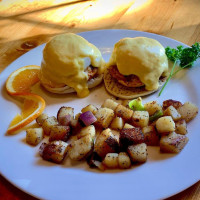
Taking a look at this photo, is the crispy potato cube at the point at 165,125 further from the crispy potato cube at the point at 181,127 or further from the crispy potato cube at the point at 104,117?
the crispy potato cube at the point at 104,117

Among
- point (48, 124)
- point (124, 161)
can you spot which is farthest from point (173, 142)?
point (48, 124)

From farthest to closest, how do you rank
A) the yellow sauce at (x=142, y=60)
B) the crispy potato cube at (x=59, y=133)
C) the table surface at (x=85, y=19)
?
the table surface at (x=85, y=19), the yellow sauce at (x=142, y=60), the crispy potato cube at (x=59, y=133)

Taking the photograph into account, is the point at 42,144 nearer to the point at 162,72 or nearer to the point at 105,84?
the point at 105,84

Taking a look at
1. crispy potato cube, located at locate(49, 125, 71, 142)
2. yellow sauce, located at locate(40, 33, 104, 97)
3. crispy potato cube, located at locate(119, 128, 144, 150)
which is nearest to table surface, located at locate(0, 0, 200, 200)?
yellow sauce, located at locate(40, 33, 104, 97)

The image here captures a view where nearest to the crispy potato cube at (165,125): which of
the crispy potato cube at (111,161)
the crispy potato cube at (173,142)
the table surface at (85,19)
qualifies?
the crispy potato cube at (173,142)

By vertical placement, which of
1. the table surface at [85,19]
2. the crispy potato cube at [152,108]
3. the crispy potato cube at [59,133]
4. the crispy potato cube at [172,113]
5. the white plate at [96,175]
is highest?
the table surface at [85,19]

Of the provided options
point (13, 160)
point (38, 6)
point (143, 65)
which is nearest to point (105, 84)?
point (143, 65)
